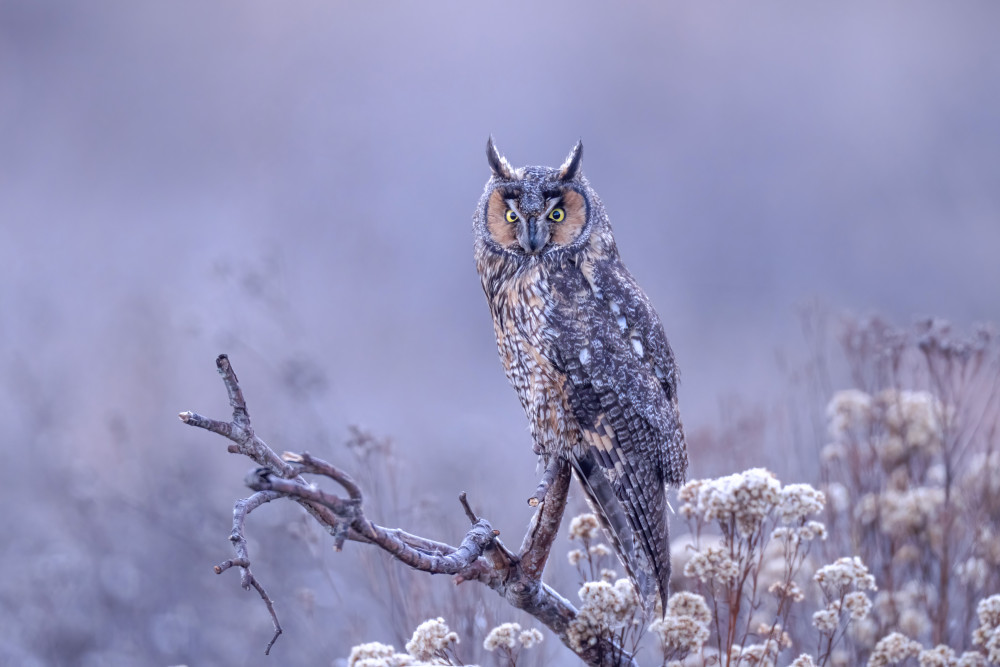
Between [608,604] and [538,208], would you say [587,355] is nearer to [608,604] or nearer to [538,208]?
[538,208]

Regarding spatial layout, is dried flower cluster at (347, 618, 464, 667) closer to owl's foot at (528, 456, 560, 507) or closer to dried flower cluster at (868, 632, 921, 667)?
owl's foot at (528, 456, 560, 507)

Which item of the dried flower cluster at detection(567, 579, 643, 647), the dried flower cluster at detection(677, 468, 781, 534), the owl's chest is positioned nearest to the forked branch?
the dried flower cluster at detection(567, 579, 643, 647)

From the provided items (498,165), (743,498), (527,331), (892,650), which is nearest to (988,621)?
(892,650)

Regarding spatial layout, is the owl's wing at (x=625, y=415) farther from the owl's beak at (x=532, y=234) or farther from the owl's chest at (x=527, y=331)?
the owl's beak at (x=532, y=234)

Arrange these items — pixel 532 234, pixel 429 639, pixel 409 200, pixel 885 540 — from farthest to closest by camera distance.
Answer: pixel 409 200, pixel 885 540, pixel 532 234, pixel 429 639

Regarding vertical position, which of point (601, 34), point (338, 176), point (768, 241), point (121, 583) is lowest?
point (121, 583)

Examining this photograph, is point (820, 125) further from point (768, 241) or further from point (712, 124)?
point (768, 241)

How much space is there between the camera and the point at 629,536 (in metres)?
2.14

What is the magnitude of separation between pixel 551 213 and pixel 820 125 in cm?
1156

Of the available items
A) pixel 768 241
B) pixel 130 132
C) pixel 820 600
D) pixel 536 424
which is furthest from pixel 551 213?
pixel 130 132

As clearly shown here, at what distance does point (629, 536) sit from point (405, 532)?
888mm

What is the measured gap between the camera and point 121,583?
15.4 feet

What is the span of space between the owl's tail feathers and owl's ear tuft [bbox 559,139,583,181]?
0.73 meters

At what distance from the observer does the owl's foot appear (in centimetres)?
190
